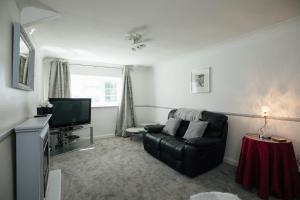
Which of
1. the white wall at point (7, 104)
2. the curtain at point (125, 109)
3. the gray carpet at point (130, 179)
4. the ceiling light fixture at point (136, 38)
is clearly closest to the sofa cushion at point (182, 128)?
the gray carpet at point (130, 179)

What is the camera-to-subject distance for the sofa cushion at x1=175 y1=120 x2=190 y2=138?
352 centimetres

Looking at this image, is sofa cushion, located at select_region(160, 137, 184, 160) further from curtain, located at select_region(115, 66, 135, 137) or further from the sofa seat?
curtain, located at select_region(115, 66, 135, 137)

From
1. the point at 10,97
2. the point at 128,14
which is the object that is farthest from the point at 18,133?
the point at 128,14

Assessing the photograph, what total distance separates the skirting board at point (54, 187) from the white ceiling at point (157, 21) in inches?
85.6

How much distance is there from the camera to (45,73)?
4250 mm

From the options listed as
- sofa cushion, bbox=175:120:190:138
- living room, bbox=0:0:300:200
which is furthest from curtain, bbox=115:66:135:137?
sofa cushion, bbox=175:120:190:138

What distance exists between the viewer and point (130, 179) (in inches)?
101

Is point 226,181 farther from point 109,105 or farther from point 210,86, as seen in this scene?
point 109,105

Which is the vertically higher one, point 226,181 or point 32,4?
point 32,4

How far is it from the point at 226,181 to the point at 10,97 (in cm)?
284

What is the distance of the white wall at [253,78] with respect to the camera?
2.32 meters

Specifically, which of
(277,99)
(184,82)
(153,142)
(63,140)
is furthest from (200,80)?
(63,140)

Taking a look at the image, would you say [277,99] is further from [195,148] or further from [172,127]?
[172,127]

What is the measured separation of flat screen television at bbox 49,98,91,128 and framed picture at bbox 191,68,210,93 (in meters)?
2.69
